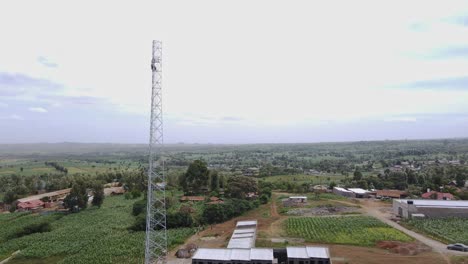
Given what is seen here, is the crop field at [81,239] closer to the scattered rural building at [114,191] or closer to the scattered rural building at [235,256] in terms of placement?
the scattered rural building at [235,256]

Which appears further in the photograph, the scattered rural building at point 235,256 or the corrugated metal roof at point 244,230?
the corrugated metal roof at point 244,230

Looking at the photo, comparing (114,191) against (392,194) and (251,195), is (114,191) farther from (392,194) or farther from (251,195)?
(392,194)

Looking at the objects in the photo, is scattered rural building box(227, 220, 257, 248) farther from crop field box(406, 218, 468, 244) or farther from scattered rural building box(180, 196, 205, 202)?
scattered rural building box(180, 196, 205, 202)

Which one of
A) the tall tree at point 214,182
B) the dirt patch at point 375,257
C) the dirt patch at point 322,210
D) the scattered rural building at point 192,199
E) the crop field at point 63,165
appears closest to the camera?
the dirt patch at point 375,257

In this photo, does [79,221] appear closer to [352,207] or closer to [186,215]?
[186,215]

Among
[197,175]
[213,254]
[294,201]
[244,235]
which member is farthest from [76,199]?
[213,254]

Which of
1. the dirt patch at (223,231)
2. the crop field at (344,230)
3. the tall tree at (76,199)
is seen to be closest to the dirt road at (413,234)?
the crop field at (344,230)

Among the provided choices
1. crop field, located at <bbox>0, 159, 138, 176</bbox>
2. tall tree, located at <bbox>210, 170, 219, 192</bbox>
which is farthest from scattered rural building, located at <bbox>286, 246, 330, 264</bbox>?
crop field, located at <bbox>0, 159, 138, 176</bbox>
